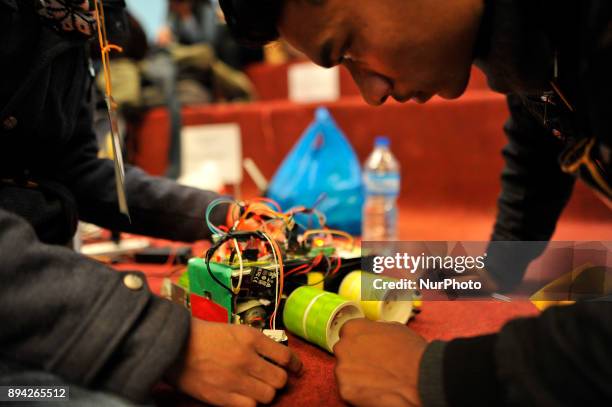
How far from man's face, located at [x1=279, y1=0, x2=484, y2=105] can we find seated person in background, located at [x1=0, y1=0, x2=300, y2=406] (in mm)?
322

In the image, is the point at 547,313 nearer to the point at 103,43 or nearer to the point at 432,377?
the point at 432,377

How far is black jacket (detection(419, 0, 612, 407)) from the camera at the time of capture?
0.38m

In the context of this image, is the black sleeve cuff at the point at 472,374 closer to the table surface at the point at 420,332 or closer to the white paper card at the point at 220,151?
the table surface at the point at 420,332

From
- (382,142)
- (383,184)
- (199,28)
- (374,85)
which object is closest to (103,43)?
(374,85)

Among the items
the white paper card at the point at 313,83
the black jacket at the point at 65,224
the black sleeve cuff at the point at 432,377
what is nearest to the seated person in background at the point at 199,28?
the white paper card at the point at 313,83

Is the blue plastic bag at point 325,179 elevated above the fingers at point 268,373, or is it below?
above

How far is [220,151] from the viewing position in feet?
6.31

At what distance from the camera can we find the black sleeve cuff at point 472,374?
0.41 metres

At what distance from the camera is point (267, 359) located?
530mm

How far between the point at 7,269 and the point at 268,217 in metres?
0.44

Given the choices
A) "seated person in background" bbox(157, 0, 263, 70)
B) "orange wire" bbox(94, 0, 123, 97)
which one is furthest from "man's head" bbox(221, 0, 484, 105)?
"seated person in background" bbox(157, 0, 263, 70)

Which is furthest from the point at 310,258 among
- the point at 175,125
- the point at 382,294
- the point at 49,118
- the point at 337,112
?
the point at 175,125

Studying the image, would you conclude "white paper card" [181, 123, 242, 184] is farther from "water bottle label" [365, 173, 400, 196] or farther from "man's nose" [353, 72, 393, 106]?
"man's nose" [353, 72, 393, 106]

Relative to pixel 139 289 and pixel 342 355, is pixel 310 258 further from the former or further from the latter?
pixel 139 289
